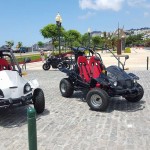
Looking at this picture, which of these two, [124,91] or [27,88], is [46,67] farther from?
[27,88]

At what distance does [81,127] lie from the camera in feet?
21.7

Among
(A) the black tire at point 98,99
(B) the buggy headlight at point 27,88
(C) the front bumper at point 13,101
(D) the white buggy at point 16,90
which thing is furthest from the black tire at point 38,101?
(A) the black tire at point 98,99

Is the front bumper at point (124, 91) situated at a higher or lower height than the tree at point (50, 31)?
lower

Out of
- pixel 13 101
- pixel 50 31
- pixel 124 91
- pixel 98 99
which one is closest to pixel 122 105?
pixel 124 91

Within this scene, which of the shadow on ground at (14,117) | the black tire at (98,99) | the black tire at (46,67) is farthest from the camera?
the black tire at (46,67)

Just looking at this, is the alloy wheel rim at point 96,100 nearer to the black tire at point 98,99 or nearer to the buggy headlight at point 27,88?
the black tire at point 98,99

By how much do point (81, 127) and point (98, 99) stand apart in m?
1.63

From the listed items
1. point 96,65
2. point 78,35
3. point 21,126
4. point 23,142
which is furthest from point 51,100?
point 78,35

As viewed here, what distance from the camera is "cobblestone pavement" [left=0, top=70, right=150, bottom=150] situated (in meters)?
5.53

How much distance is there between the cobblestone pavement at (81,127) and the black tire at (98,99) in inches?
5.7

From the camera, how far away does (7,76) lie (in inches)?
282

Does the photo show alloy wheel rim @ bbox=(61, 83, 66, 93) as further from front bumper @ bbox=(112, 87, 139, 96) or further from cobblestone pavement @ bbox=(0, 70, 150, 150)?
front bumper @ bbox=(112, 87, 139, 96)

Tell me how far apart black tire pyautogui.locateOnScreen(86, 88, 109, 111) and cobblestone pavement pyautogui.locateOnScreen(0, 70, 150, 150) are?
145 mm

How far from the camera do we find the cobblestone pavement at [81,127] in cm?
553
